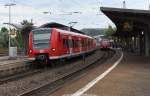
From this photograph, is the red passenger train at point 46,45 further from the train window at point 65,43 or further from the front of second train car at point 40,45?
the train window at point 65,43

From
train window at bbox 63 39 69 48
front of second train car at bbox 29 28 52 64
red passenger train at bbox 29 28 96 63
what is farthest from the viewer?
train window at bbox 63 39 69 48

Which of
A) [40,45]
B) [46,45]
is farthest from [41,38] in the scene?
[46,45]

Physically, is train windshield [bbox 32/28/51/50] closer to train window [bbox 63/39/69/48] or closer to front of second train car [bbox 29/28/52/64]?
front of second train car [bbox 29/28/52/64]

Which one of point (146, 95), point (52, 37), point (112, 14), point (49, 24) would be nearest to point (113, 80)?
point (146, 95)

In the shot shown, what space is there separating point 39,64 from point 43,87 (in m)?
14.5

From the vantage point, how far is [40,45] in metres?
29.8

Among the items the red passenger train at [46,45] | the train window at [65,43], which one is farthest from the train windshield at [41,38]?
the train window at [65,43]

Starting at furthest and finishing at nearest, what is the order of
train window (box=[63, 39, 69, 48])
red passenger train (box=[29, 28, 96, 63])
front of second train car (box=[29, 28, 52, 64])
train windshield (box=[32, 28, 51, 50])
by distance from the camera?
train window (box=[63, 39, 69, 48]), train windshield (box=[32, 28, 51, 50]), front of second train car (box=[29, 28, 52, 64]), red passenger train (box=[29, 28, 96, 63])

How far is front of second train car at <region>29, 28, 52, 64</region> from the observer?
2941cm

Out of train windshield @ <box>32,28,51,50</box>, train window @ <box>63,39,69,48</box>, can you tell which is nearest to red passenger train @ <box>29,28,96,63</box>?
train windshield @ <box>32,28,51,50</box>

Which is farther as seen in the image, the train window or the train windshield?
the train window

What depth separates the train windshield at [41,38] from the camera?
29.7 metres

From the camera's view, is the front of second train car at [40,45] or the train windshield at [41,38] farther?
the train windshield at [41,38]

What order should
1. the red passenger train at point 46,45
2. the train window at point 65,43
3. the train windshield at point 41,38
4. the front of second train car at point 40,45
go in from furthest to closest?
the train window at point 65,43 → the train windshield at point 41,38 → the front of second train car at point 40,45 → the red passenger train at point 46,45
